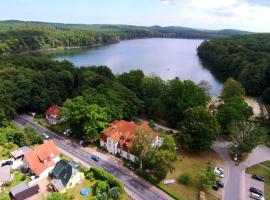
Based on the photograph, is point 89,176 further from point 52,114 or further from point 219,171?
point 52,114

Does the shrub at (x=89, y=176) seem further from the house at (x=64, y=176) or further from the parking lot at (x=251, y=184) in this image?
the parking lot at (x=251, y=184)

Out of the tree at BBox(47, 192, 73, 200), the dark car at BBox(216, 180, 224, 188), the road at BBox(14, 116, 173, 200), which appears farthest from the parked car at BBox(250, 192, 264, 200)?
the tree at BBox(47, 192, 73, 200)

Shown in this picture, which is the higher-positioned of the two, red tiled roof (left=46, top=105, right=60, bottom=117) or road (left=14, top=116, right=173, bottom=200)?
red tiled roof (left=46, top=105, right=60, bottom=117)

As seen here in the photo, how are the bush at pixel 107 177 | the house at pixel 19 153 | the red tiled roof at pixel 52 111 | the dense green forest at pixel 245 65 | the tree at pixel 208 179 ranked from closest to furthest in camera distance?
the bush at pixel 107 177, the tree at pixel 208 179, the house at pixel 19 153, the red tiled roof at pixel 52 111, the dense green forest at pixel 245 65

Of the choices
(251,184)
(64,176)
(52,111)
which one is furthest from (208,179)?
(52,111)

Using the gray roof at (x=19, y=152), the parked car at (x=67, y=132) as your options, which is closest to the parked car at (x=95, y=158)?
the parked car at (x=67, y=132)

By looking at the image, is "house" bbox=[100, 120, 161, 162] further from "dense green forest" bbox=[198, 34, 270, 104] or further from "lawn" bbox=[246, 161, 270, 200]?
"dense green forest" bbox=[198, 34, 270, 104]
